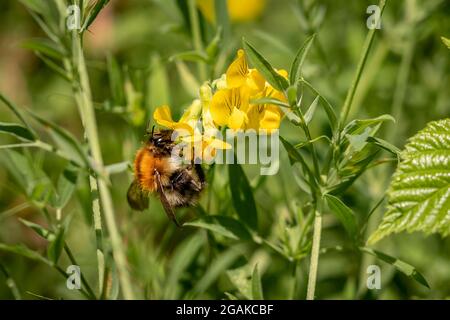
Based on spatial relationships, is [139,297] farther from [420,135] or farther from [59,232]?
[420,135]

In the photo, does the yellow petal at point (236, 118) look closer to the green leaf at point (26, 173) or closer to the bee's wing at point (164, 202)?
the bee's wing at point (164, 202)

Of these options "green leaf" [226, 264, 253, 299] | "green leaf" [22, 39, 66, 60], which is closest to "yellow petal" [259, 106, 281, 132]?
"green leaf" [226, 264, 253, 299]

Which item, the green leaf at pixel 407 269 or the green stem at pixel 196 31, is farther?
the green stem at pixel 196 31

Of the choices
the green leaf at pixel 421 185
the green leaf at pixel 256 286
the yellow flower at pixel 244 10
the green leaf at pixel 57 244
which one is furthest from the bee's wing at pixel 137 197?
the yellow flower at pixel 244 10

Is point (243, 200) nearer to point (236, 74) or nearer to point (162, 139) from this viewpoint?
point (162, 139)

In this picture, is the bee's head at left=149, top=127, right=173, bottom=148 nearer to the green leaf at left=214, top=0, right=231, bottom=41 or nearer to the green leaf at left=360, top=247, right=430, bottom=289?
the green leaf at left=214, top=0, right=231, bottom=41

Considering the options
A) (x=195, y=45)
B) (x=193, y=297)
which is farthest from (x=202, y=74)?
(x=193, y=297)
